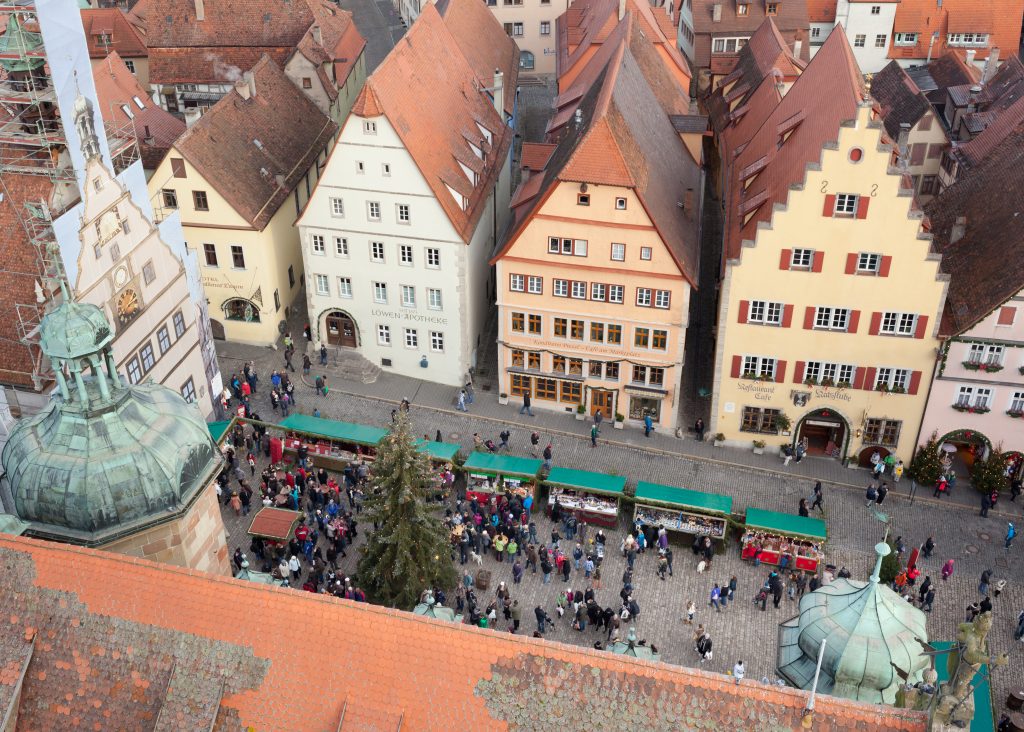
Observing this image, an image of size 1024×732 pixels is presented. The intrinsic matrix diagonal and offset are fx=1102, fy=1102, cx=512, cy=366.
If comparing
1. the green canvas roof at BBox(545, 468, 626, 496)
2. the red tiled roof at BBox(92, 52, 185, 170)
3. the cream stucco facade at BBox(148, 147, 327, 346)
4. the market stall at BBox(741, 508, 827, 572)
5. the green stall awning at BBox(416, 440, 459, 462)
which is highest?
the red tiled roof at BBox(92, 52, 185, 170)

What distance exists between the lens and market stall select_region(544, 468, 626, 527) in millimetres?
45406

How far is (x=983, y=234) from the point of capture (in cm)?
4809

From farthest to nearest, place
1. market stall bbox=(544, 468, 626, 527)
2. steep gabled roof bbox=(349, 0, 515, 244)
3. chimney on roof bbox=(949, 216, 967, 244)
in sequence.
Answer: steep gabled roof bbox=(349, 0, 515, 244) < chimney on roof bbox=(949, 216, 967, 244) < market stall bbox=(544, 468, 626, 527)

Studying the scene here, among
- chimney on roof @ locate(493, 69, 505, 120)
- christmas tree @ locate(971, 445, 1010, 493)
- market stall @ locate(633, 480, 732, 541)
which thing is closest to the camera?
market stall @ locate(633, 480, 732, 541)

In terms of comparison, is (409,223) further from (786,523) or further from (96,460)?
(96,460)

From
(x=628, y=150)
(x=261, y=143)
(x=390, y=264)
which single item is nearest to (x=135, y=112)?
(x=261, y=143)

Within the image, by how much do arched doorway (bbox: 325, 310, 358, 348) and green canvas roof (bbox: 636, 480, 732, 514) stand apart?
17.9 metres

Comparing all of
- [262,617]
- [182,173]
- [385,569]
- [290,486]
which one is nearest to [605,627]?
[385,569]

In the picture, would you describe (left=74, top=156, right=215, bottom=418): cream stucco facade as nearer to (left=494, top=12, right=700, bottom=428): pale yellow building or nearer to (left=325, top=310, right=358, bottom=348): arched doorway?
(left=325, top=310, right=358, bottom=348): arched doorway

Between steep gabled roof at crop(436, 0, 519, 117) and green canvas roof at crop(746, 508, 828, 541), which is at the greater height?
steep gabled roof at crop(436, 0, 519, 117)

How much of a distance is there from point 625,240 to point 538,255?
4105mm

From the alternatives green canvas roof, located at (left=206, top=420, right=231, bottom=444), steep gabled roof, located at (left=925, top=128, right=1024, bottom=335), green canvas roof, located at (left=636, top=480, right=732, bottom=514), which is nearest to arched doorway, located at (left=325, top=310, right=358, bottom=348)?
green canvas roof, located at (left=206, top=420, right=231, bottom=444)

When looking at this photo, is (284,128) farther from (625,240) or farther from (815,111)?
(815,111)

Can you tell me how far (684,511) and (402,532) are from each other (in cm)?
1236
